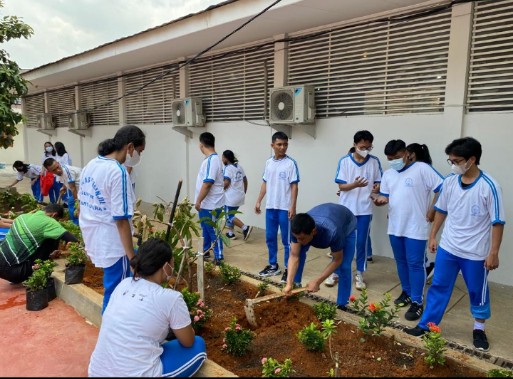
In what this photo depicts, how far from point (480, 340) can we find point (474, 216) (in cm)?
99

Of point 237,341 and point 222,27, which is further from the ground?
point 222,27

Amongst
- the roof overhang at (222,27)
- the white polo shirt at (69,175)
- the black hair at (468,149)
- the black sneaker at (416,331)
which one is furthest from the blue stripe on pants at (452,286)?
the white polo shirt at (69,175)

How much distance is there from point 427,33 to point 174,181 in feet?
20.0

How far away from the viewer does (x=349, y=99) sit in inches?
231

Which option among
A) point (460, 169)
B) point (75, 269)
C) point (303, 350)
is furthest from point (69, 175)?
point (460, 169)

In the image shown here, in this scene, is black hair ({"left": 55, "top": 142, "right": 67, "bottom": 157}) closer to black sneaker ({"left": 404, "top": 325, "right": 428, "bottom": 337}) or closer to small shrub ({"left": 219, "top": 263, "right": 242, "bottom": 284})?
small shrub ({"left": 219, "top": 263, "right": 242, "bottom": 284})

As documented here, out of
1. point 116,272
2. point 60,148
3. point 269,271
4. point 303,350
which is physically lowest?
point 269,271

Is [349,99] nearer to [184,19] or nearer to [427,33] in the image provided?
[427,33]

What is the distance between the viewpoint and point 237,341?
109 inches

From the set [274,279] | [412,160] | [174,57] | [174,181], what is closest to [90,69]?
[174,57]

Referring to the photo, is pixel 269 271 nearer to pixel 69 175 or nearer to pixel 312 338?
pixel 312 338

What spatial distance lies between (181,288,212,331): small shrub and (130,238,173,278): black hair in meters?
0.86

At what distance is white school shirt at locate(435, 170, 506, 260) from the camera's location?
116 inches

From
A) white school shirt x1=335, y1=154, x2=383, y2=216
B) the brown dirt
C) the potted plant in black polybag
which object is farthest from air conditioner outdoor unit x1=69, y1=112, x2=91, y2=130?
the brown dirt
